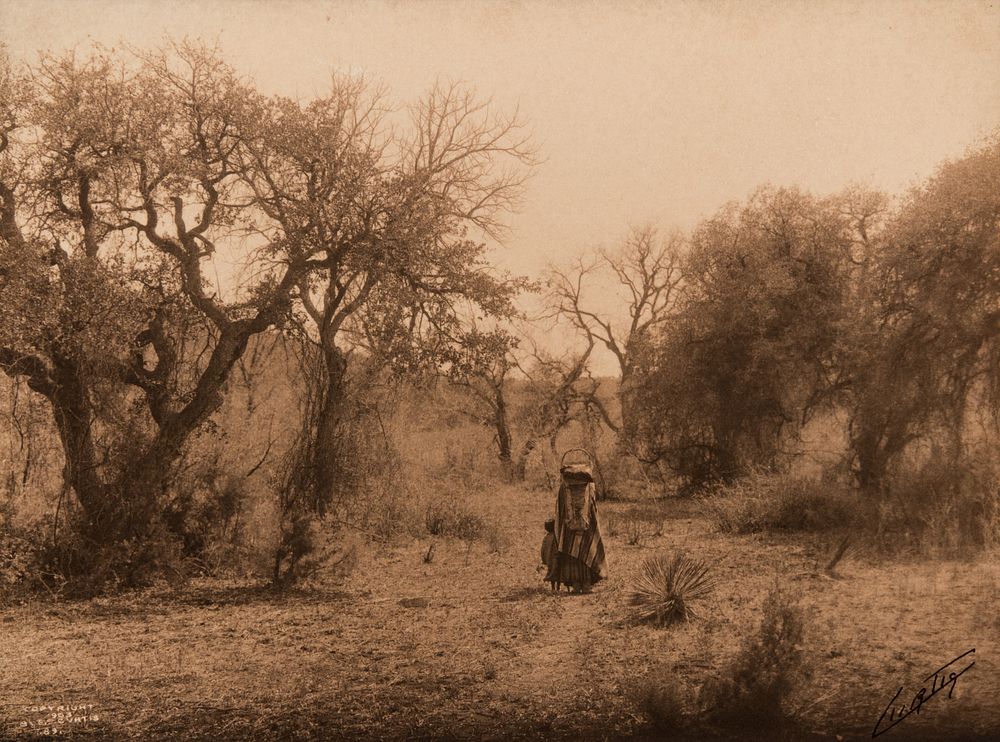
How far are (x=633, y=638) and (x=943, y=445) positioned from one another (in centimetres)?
826

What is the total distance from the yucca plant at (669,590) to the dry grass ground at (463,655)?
0.19m

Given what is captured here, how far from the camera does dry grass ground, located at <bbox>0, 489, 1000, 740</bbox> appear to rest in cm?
585

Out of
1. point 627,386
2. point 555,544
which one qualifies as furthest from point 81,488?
point 627,386

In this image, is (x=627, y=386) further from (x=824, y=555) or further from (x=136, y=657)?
(x=136, y=657)

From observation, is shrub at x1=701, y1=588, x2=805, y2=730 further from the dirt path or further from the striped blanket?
the striped blanket

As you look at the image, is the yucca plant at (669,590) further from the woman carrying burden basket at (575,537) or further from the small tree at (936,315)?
the small tree at (936,315)

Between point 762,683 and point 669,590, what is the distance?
245cm

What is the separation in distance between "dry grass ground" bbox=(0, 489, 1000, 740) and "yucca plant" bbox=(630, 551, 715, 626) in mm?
190

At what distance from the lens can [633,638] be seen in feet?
25.1

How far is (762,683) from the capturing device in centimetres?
579
